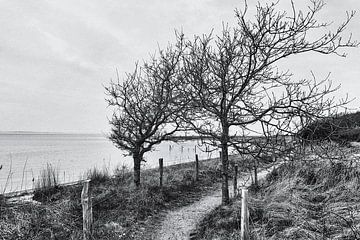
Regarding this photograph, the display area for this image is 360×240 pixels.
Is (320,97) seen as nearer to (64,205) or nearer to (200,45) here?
(200,45)

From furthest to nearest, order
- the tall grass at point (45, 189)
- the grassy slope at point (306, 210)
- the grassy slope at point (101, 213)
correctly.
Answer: the tall grass at point (45, 189), the grassy slope at point (101, 213), the grassy slope at point (306, 210)

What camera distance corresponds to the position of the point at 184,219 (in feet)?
27.9

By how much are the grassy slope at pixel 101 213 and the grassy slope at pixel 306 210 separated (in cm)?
192

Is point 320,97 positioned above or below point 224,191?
above

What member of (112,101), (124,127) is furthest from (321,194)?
(112,101)

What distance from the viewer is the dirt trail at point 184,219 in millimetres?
7236

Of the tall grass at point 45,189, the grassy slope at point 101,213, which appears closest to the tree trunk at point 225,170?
the grassy slope at point 101,213

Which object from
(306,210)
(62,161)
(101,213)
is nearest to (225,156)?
(306,210)

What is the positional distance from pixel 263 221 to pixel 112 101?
289 inches

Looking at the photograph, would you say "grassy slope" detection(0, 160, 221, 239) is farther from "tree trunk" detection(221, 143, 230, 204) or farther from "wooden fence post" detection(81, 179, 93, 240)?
"tree trunk" detection(221, 143, 230, 204)

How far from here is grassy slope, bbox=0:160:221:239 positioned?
634 cm

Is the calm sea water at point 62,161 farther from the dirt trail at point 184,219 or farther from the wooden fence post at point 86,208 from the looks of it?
the wooden fence post at point 86,208

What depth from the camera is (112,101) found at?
11227 mm

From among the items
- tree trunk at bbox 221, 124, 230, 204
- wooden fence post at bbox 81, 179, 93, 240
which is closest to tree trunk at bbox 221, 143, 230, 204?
tree trunk at bbox 221, 124, 230, 204
